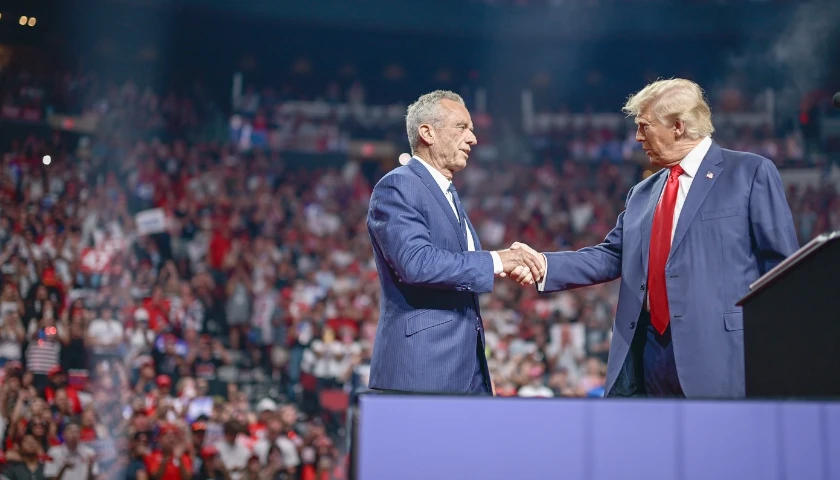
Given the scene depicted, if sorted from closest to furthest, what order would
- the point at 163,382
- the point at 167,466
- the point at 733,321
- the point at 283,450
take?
the point at 733,321 < the point at 167,466 < the point at 283,450 < the point at 163,382

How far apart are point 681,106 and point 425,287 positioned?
1162 mm

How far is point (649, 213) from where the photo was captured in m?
3.07

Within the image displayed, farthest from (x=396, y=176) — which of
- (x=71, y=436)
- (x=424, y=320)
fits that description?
(x=71, y=436)

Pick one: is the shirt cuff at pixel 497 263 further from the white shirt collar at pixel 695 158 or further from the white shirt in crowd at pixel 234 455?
the white shirt in crowd at pixel 234 455

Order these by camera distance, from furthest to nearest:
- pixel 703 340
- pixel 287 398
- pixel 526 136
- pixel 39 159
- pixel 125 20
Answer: pixel 526 136, pixel 125 20, pixel 39 159, pixel 287 398, pixel 703 340

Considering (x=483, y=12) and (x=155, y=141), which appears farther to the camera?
(x=483, y=12)

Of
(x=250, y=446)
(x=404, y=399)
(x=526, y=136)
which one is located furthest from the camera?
(x=526, y=136)

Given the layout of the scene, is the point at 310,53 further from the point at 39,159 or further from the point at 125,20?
the point at 39,159

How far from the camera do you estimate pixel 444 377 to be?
9.29 feet

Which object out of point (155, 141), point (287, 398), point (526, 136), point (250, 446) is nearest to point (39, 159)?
point (155, 141)

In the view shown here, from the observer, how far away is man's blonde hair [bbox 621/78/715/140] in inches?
118

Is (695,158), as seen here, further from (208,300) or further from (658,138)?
(208,300)

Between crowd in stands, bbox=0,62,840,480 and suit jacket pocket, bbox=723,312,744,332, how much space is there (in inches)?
171

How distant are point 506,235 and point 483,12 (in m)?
5.60
